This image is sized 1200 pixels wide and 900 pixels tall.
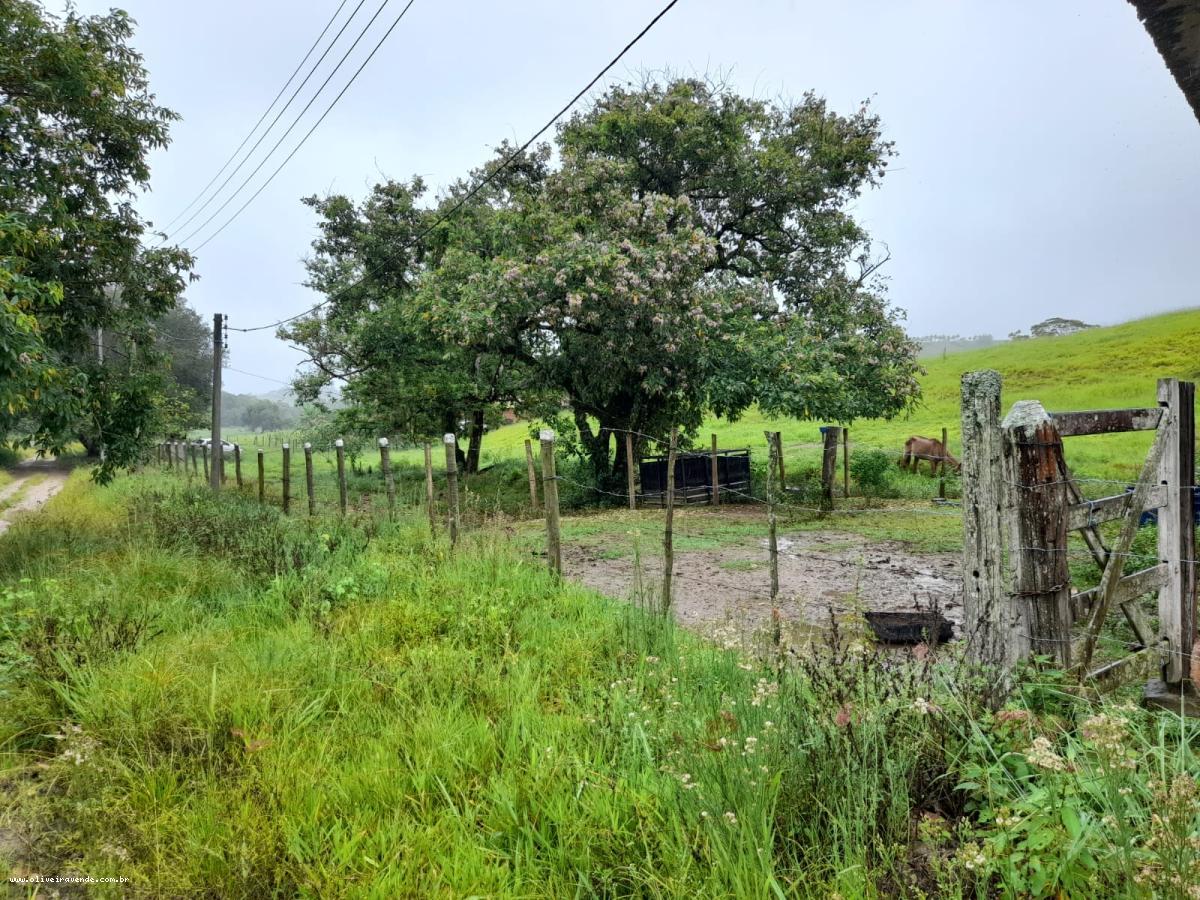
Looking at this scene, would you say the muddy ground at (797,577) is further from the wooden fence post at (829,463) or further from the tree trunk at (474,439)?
the tree trunk at (474,439)

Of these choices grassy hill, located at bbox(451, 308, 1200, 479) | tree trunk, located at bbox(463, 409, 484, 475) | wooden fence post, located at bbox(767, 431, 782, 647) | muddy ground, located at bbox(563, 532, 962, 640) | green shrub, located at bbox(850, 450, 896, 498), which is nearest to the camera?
wooden fence post, located at bbox(767, 431, 782, 647)

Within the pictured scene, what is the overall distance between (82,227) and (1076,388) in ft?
114

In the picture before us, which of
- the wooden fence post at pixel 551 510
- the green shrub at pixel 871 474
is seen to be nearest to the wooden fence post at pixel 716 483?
the green shrub at pixel 871 474

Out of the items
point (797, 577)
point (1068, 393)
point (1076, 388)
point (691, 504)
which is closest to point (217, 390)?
point (691, 504)

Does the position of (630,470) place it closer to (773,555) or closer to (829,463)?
(829,463)

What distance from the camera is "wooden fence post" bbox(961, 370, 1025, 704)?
3326 millimetres

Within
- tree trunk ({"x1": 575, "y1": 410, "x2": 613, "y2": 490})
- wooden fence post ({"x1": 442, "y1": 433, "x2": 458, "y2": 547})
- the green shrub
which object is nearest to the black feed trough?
wooden fence post ({"x1": 442, "y1": 433, "x2": 458, "y2": 547})

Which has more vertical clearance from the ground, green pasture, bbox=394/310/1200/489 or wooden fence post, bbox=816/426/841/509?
green pasture, bbox=394/310/1200/489

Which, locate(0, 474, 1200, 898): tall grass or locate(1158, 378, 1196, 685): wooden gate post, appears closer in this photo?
locate(0, 474, 1200, 898): tall grass

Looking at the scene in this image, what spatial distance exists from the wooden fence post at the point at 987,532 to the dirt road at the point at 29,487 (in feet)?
53.6

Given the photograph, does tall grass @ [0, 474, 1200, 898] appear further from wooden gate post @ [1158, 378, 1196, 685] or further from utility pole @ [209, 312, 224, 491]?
utility pole @ [209, 312, 224, 491]

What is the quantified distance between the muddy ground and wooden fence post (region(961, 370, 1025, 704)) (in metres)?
2.27

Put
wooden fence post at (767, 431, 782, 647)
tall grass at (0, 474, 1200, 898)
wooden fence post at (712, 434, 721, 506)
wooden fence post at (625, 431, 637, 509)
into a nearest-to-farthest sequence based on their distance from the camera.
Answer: tall grass at (0, 474, 1200, 898)
wooden fence post at (767, 431, 782, 647)
wooden fence post at (625, 431, 637, 509)
wooden fence post at (712, 434, 721, 506)

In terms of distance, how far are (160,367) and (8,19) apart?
16.6 ft
